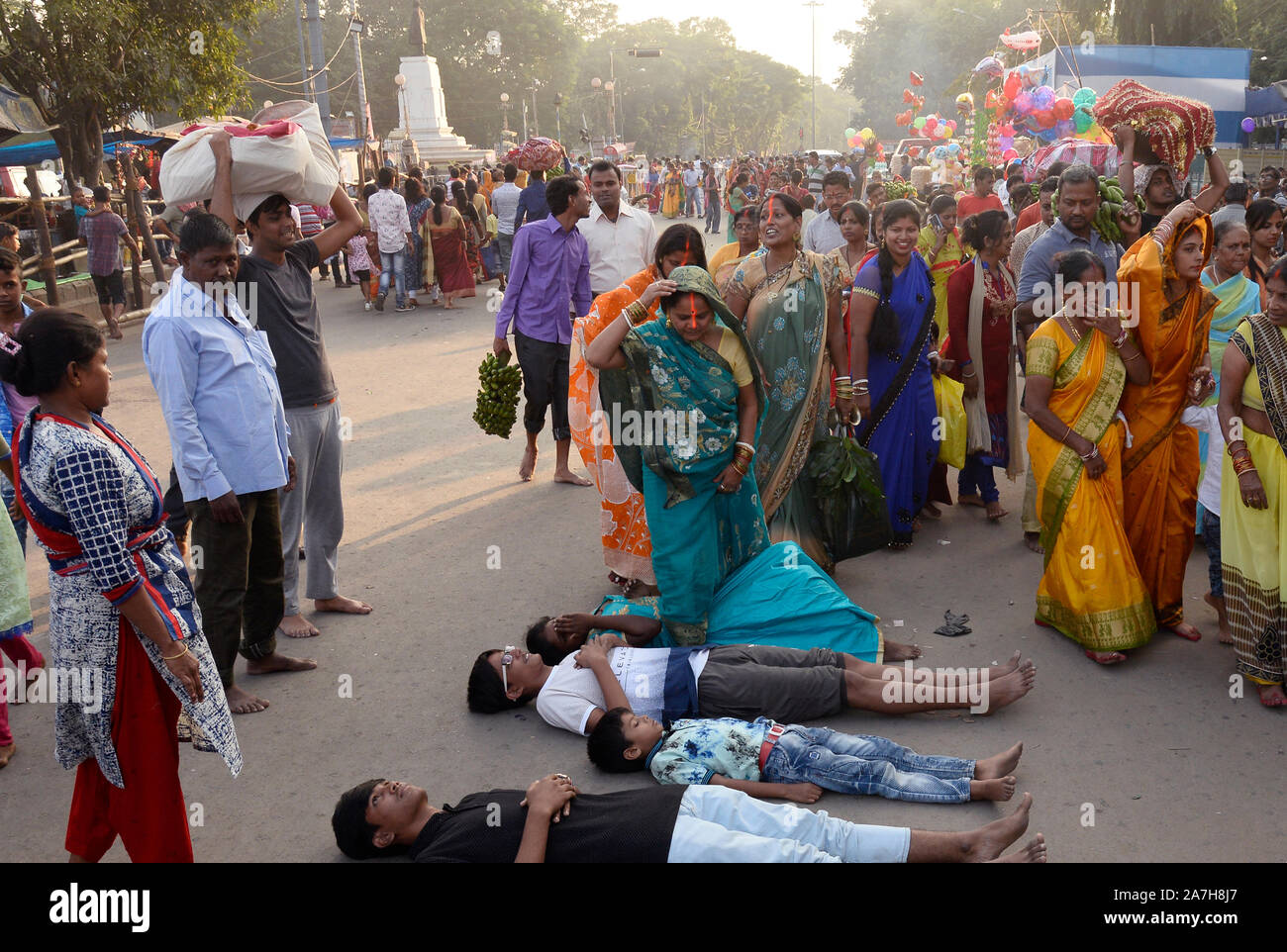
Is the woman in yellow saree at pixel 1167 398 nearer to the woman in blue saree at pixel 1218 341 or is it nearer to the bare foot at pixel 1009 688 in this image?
the woman in blue saree at pixel 1218 341

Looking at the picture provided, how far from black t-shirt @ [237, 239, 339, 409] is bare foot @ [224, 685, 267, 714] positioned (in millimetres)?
1254

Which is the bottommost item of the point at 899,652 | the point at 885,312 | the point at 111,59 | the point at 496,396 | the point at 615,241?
the point at 899,652

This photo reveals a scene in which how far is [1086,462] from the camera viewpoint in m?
4.43

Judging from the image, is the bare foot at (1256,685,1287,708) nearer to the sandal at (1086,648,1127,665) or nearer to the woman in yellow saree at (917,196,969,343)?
the sandal at (1086,648,1127,665)

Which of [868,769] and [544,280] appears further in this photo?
[544,280]

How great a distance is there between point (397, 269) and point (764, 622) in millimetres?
11971

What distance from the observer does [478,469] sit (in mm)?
7680

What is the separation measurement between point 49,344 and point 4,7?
13333 millimetres

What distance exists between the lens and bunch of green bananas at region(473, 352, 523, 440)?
20.3ft

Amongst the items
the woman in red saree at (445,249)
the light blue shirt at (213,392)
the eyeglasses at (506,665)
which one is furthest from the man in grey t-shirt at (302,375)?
the woman in red saree at (445,249)

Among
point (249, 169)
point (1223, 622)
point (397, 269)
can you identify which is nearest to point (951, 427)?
point (1223, 622)

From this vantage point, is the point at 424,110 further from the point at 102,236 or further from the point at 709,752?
the point at 709,752

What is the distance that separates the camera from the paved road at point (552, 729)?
3418 millimetres

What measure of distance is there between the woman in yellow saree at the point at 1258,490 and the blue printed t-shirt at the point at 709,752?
197 cm
